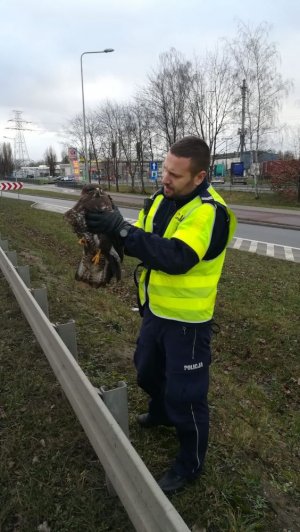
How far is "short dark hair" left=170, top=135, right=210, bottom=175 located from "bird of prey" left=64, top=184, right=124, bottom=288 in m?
0.51

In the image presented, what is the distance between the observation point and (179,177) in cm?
239

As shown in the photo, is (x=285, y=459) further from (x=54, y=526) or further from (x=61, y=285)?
(x=61, y=285)

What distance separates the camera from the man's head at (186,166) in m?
2.36

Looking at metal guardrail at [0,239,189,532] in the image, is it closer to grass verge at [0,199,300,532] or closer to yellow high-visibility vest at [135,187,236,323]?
grass verge at [0,199,300,532]

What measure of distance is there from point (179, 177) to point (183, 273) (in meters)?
0.52

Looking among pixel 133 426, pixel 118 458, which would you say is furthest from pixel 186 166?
pixel 133 426

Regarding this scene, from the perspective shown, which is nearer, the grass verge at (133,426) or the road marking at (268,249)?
the grass verge at (133,426)

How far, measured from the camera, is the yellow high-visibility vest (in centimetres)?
226

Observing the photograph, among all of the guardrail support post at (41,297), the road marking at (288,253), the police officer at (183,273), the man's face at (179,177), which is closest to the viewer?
the police officer at (183,273)

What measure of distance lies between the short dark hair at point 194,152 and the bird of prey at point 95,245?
51 cm

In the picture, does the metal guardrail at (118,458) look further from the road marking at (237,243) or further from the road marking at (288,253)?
the road marking at (237,243)

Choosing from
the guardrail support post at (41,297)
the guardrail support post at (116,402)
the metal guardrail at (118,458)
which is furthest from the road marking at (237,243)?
the guardrail support post at (116,402)

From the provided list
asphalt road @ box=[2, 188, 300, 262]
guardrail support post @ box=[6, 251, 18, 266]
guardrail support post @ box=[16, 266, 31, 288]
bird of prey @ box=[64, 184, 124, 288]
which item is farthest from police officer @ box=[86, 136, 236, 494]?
asphalt road @ box=[2, 188, 300, 262]

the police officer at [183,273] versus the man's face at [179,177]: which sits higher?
the man's face at [179,177]
